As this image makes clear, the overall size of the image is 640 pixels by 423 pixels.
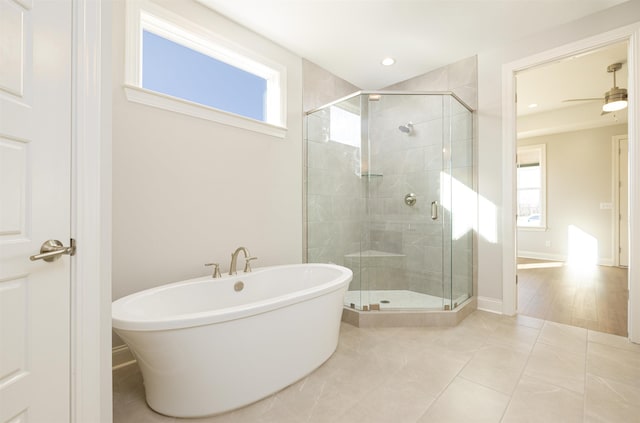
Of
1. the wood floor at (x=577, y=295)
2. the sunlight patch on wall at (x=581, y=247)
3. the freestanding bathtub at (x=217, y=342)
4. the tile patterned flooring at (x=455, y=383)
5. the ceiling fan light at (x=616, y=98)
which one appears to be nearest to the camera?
the freestanding bathtub at (x=217, y=342)

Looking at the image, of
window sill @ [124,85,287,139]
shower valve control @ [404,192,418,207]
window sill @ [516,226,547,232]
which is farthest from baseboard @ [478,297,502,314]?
window sill @ [516,226,547,232]

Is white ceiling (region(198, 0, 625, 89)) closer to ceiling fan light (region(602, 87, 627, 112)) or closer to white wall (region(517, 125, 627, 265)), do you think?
ceiling fan light (region(602, 87, 627, 112))

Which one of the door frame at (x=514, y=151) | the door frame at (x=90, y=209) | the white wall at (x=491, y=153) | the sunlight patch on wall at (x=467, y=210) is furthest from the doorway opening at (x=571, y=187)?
the door frame at (x=90, y=209)

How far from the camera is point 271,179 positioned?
269 centimetres

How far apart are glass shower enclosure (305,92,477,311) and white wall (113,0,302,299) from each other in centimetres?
34

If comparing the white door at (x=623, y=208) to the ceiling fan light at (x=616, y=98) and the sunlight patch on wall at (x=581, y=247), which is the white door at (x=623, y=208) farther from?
the ceiling fan light at (x=616, y=98)

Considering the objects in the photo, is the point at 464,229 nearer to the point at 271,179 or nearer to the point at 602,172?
the point at 271,179

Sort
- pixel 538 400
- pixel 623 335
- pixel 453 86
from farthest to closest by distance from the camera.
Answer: pixel 453 86 < pixel 623 335 < pixel 538 400

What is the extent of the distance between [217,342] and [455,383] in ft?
4.56

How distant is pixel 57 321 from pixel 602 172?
7290 mm

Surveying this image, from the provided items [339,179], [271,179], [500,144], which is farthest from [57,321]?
[500,144]

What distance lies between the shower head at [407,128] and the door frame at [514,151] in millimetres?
868

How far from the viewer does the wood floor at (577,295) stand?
2650 millimetres

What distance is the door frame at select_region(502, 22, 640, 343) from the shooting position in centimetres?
217
